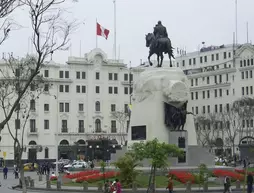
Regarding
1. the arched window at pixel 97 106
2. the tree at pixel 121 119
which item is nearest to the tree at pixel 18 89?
the arched window at pixel 97 106

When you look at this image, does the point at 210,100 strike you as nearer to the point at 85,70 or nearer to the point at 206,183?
the point at 85,70

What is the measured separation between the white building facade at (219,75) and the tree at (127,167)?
2843 inches

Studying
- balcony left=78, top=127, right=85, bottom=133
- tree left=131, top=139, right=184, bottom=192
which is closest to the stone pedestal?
tree left=131, top=139, right=184, bottom=192

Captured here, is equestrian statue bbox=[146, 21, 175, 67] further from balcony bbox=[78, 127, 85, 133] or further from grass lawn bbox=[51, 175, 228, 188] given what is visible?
balcony bbox=[78, 127, 85, 133]

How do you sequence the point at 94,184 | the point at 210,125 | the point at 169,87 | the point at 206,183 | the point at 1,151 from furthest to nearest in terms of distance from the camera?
1. the point at 210,125
2. the point at 1,151
3. the point at 169,87
4. the point at 94,184
5. the point at 206,183

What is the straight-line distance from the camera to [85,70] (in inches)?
4729

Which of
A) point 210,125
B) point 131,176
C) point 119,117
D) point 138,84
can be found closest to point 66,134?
point 119,117

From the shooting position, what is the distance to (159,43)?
55219 millimetres

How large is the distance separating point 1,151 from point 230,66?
46435 mm

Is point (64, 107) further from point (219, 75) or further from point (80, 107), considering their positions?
point (219, 75)

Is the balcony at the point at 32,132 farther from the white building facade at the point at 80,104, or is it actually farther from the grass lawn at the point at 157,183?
the grass lawn at the point at 157,183

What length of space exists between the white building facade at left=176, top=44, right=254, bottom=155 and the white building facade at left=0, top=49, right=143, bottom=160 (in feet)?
48.0

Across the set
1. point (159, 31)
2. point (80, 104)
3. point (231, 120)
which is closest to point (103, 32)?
point (80, 104)

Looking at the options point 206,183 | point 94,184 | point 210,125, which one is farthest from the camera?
point 210,125
